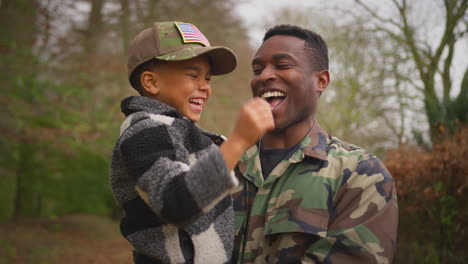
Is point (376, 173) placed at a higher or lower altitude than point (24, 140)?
higher

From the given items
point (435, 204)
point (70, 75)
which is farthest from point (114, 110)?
point (435, 204)

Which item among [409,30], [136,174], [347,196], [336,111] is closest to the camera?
[136,174]

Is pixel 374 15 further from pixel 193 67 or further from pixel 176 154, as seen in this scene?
pixel 176 154

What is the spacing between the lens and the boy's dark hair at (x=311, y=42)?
8.43 ft

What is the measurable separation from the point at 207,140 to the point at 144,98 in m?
0.41

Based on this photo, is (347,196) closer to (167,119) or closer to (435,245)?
(167,119)

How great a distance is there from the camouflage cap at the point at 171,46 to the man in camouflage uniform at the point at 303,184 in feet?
1.34

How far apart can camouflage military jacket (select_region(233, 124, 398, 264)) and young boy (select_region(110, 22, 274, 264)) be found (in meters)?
0.31

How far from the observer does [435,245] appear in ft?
17.3

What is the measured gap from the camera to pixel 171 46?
214 centimetres

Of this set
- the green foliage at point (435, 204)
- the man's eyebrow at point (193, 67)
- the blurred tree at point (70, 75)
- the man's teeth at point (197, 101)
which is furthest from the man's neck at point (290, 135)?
the blurred tree at point (70, 75)

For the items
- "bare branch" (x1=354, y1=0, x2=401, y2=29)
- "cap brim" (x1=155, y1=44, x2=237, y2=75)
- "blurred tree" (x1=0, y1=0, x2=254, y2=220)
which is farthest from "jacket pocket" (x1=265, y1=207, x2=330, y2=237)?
"bare branch" (x1=354, y1=0, x2=401, y2=29)

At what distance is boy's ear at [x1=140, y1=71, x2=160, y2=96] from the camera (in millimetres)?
2193

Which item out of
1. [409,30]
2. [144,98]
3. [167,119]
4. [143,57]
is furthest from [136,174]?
[409,30]
